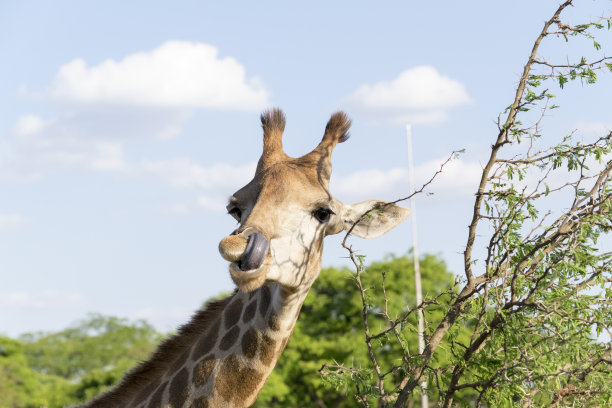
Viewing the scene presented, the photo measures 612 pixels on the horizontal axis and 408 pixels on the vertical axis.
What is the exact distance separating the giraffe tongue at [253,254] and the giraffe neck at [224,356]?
66cm

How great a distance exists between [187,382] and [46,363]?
64587 mm

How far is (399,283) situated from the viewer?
3762 centimetres

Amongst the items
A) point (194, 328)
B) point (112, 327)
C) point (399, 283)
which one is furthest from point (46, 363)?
point (194, 328)

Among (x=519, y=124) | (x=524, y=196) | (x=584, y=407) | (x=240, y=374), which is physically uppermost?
(x=519, y=124)

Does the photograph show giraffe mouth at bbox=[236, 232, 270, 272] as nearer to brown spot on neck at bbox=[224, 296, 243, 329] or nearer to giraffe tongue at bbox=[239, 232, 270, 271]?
giraffe tongue at bbox=[239, 232, 270, 271]

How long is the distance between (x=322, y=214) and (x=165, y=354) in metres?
1.64

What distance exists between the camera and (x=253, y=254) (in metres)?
4.96

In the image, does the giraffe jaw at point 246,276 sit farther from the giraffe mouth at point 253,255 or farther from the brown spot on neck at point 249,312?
the brown spot on neck at point 249,312

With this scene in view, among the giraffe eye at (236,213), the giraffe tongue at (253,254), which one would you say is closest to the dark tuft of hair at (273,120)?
the giraffe eye at (236,213)

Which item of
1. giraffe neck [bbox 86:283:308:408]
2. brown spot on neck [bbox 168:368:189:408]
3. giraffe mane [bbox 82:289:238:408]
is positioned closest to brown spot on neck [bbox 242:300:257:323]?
giraffe neck [bbox 86:283:308:408]

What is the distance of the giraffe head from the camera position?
16.5 ft

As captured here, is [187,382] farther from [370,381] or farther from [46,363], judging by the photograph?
[46,363]

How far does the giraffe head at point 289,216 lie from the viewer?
16.5 ft

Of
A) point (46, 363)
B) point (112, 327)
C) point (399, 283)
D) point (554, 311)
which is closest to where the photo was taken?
point (554, 311)
